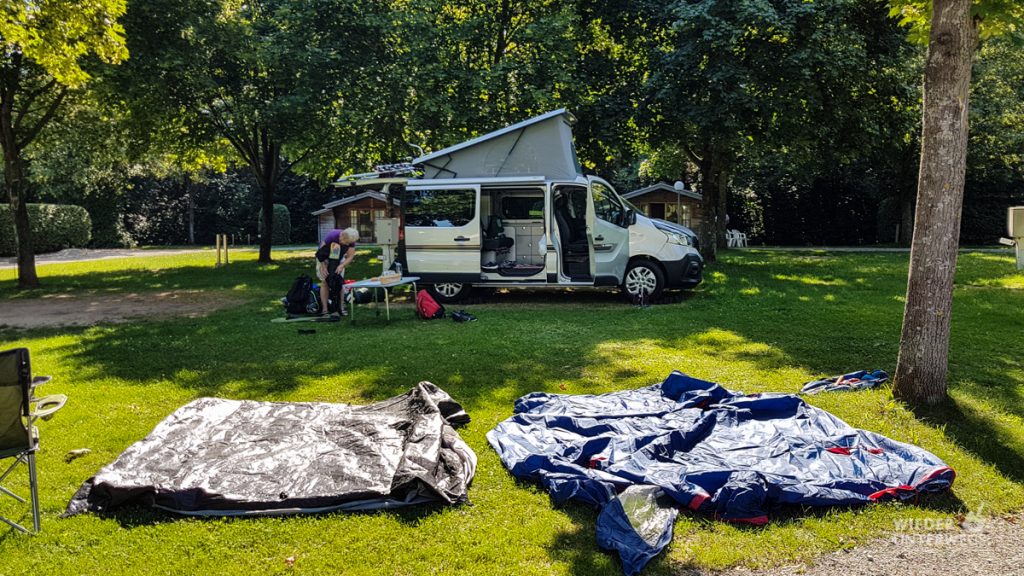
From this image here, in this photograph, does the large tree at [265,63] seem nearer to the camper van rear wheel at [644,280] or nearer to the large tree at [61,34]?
the large tree at [61,34]

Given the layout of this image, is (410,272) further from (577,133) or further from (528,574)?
(528,574)

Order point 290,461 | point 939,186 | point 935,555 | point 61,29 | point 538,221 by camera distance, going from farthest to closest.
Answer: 1. point 538,221
2. point 61,29
3. point 939,186
4. point 290,461
5. point 935,555

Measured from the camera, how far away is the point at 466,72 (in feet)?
50.3

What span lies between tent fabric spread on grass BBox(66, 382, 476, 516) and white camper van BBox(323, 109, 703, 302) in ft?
21.0

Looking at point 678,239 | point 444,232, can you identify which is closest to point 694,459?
point 678,239

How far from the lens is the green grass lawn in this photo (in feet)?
10.7

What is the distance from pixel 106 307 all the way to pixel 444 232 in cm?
651

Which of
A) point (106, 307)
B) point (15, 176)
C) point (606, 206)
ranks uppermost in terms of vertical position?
point (15, 176)

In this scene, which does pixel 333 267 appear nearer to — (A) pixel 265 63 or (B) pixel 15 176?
(A) pixel 265 63

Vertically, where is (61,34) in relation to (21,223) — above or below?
above

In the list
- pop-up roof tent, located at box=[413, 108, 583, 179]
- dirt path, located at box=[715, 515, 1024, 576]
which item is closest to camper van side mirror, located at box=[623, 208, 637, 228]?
pop-up roof tent, located at box=[413, 108, 583, 179]

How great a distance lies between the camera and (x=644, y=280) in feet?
37.2

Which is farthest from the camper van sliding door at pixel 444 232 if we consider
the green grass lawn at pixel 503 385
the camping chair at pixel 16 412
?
the camping chair at pixel 16 412

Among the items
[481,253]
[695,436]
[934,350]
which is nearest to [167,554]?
[695,436]
